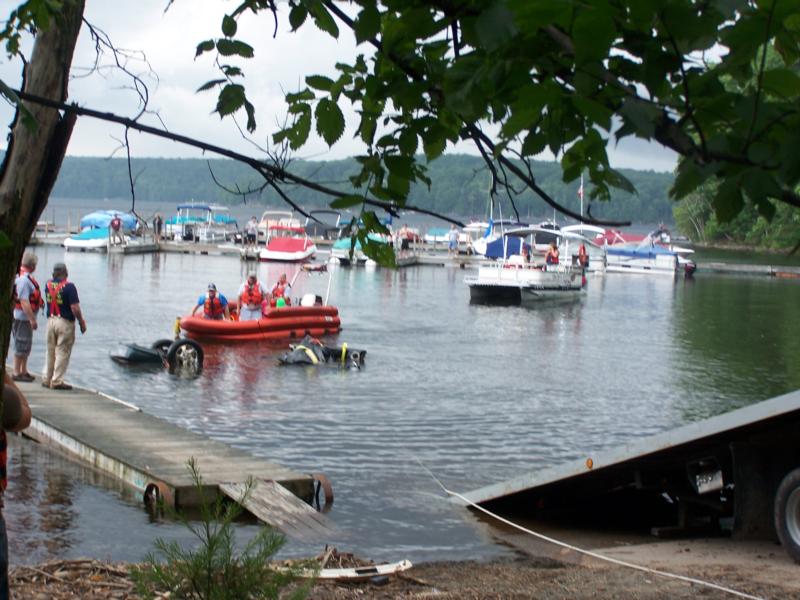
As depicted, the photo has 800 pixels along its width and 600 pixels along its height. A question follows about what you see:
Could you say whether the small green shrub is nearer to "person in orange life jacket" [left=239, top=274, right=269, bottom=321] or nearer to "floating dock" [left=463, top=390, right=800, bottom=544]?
"floating dock" [left=463, top=390, right=800, bottom=544]

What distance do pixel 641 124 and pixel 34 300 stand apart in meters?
14.4

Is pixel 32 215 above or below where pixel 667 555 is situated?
above

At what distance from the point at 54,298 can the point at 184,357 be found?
6.79 metres

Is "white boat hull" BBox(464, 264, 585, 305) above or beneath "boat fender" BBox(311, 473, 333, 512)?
above

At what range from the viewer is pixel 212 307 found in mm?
26438

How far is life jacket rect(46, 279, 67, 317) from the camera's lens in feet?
51.6

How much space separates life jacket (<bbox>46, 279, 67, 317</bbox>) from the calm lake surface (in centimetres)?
118

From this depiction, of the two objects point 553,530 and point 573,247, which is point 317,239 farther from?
point 553,530

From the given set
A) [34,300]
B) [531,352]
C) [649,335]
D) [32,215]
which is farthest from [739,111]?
[649,335]

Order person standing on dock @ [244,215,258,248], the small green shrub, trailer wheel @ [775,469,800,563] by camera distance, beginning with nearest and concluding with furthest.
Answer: the small green shrub < trailer wheel @ [775,469,800,563] < person standing on dock @ [244,215,258,248]

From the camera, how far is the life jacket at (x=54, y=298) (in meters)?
15.7

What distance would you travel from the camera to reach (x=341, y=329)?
105 ft

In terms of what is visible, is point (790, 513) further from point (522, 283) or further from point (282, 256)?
point (282, 256)

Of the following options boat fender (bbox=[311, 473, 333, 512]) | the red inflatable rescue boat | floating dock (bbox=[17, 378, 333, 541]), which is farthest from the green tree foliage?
the red inflatable rescue boat
